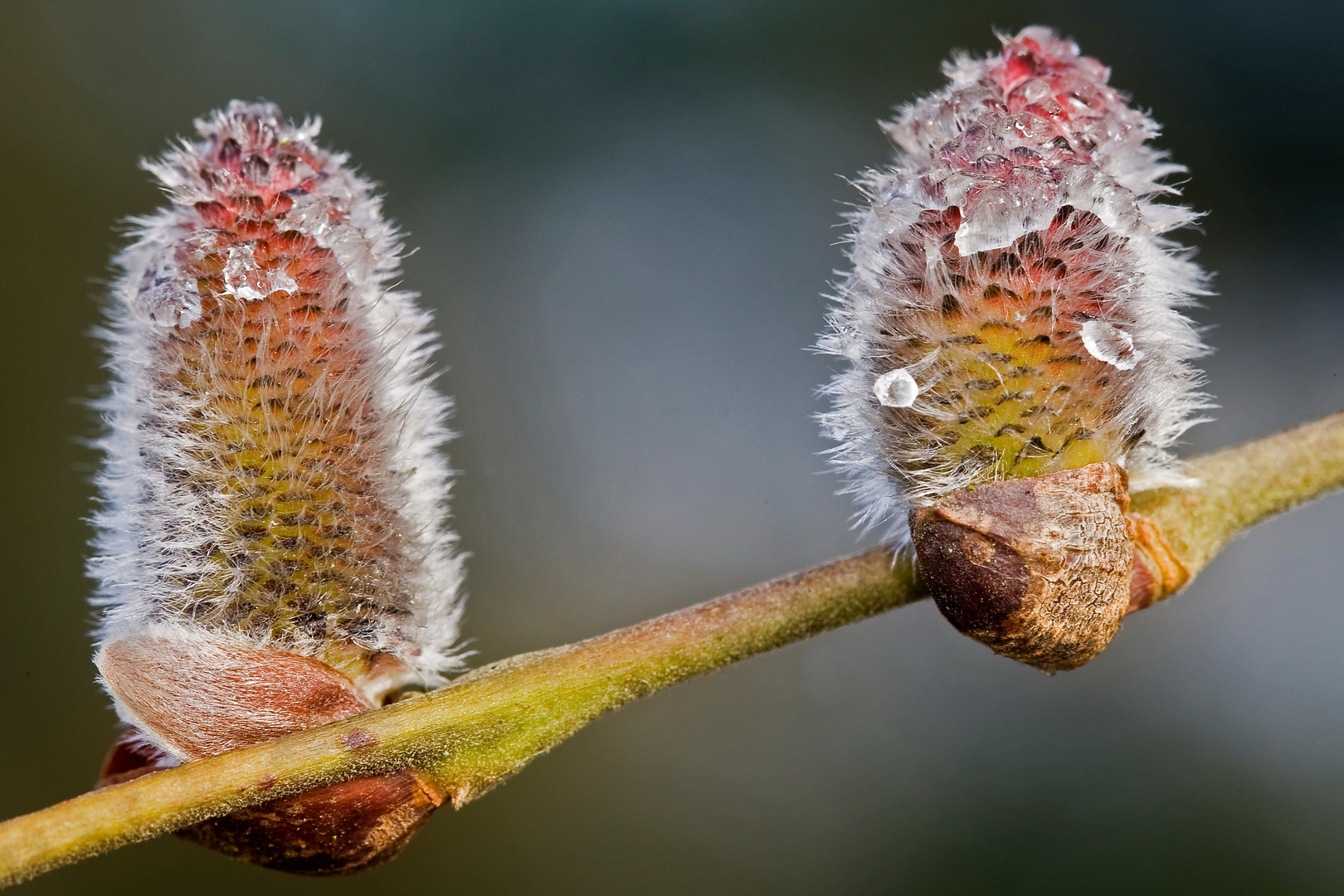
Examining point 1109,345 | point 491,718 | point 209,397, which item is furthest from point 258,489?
point 1109,345

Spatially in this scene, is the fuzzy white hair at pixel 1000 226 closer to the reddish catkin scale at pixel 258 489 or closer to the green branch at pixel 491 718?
the green branch at pixel 491 718

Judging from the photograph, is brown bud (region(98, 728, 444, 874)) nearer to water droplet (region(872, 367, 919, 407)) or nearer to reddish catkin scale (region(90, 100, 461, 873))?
reddish catkin scale (region(90, 100, 461, 873))

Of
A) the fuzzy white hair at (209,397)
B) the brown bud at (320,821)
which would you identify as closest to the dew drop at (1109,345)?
the fuzzy white hair at (209,397)

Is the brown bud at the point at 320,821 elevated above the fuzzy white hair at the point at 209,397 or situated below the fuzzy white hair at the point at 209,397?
below

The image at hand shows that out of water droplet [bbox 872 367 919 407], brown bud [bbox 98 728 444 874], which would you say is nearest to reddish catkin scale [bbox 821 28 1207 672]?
water droplet [bbox 872 367 919 407]

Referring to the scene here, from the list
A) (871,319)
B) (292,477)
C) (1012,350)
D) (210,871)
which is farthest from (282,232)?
(210,871)

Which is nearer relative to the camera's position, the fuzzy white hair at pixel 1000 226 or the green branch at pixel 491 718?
the green branch at pixel 491 718

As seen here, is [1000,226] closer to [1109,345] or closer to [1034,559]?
[1109,345]
